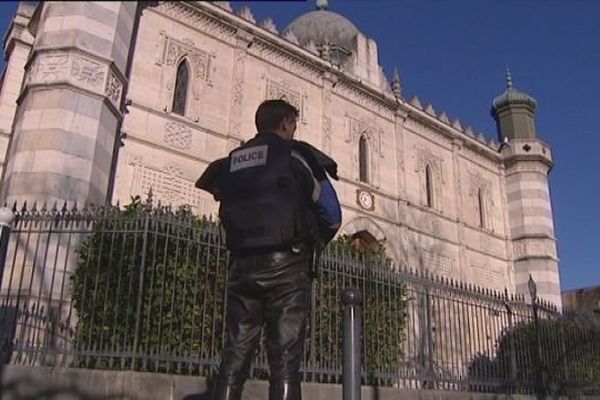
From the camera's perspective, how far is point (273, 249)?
2.74m

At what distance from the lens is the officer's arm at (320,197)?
9.28ft

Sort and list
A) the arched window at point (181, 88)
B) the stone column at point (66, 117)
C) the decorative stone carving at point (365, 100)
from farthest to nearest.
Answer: the decorative stone carving at point (365, 100), the arched window at point (181, 88), the stone column at point (66, 117)

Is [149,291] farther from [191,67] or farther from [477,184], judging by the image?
[477,184]

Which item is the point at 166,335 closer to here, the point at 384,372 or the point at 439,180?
the point at 384,372

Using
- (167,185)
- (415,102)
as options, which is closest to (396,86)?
(415,102)

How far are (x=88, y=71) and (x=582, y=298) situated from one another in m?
23.5

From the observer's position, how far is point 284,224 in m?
2.71

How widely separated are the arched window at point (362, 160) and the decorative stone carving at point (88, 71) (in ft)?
29.5

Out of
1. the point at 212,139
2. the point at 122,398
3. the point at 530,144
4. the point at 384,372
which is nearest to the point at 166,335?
the point at 122,398

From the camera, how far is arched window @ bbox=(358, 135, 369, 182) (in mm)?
17125

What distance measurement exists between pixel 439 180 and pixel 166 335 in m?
15.2

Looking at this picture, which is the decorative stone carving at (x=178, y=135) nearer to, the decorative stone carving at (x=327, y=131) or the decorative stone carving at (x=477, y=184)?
the decorative stone carving at (x=327, y=131)

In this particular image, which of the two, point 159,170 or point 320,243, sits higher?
point 159,170

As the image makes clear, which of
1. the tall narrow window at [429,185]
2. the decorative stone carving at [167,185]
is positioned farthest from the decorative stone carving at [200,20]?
the tall narrow window at [429,185]
